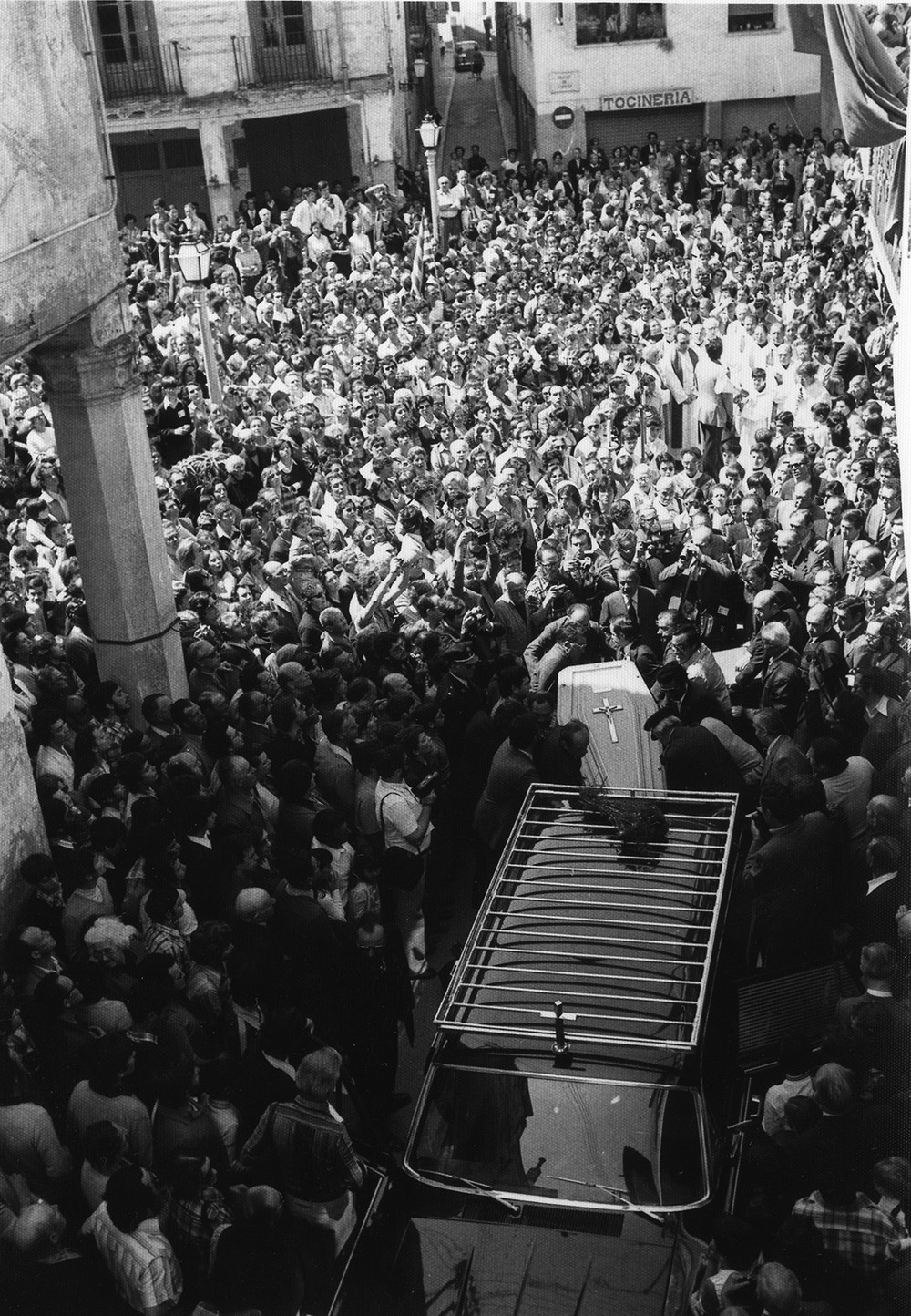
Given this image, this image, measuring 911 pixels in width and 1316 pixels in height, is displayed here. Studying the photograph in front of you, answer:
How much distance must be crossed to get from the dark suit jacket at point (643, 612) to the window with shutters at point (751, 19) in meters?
25.9

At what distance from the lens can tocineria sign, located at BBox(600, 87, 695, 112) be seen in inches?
1289

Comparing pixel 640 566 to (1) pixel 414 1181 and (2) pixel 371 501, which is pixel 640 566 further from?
(1) pixel 414 1181

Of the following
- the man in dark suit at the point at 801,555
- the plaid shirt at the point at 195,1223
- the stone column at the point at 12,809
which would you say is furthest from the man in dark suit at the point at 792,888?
the stone column at the point at 12,809

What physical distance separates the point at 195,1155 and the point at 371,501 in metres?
8.94

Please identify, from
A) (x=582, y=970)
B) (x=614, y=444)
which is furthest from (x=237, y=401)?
(x=582, y=970)

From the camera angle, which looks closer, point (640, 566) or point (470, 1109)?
point (470, 1109)

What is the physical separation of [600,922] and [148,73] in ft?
92.0

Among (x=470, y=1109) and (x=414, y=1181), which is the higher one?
(x=470, y=1109)

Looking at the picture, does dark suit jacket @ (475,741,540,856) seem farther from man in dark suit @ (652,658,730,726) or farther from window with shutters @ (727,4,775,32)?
window with shutters @ (727,4,775,32)

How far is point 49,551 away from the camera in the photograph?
1248cm

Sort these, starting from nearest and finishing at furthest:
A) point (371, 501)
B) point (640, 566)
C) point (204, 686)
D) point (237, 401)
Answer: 1. point (204, 686)
2. point (640, 566)
3. point (371, 501)
4. point (237, 401)

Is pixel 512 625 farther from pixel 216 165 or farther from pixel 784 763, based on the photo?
pixel 216 165

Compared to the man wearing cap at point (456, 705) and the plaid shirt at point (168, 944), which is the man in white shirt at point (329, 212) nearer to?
the man wearing cap at point (456, 705)

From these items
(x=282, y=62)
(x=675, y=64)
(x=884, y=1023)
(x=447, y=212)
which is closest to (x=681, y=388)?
(x=447, y=212)
